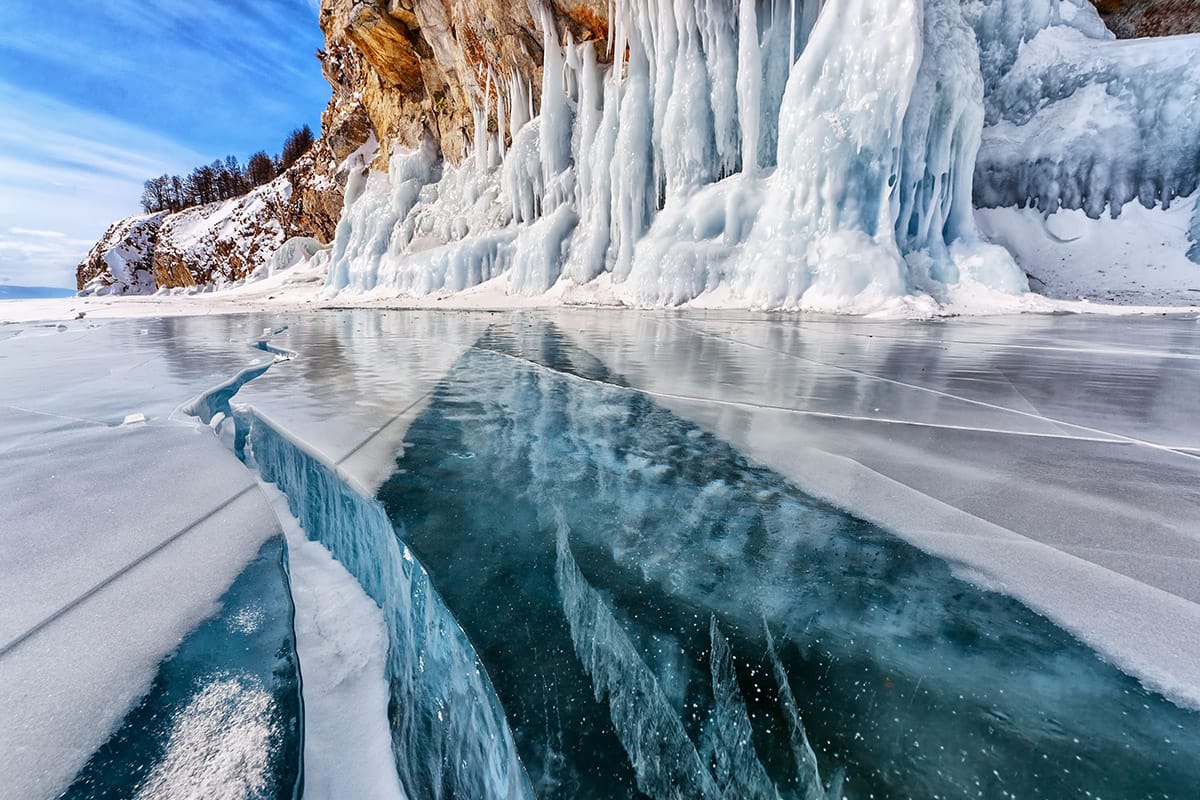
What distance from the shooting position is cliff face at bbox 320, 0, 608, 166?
11148 mm

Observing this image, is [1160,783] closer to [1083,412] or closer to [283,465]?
[1083,412]

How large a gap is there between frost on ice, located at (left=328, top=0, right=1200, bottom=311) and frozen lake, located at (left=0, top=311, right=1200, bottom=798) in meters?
6.21

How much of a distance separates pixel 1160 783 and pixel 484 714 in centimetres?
78

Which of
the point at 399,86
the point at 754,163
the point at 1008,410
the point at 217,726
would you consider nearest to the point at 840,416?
the point at 1008,410

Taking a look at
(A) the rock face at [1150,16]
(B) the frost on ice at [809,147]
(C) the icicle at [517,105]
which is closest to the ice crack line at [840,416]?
(B) the frost on ice at [809,147]

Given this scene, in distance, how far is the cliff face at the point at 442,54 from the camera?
11.1 meters

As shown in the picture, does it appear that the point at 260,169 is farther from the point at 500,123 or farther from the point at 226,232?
the point at 500,123

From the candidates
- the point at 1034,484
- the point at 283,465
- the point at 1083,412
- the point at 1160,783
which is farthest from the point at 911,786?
the point at 1083,412

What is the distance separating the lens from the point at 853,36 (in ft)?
22.8

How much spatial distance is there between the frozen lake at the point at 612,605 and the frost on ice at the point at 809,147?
621 centimetres

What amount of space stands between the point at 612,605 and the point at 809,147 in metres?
8.16

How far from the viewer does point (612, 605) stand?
82cm

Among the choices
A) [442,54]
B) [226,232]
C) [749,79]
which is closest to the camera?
[749,79]

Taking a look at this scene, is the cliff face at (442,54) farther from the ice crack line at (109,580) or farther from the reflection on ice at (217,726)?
the reflection on ice at (217,726)
